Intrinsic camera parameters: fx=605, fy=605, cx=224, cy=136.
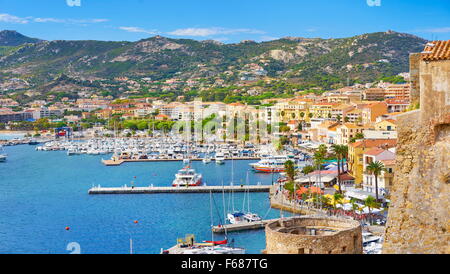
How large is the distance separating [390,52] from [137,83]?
37.9 metres

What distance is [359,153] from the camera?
21000 mm

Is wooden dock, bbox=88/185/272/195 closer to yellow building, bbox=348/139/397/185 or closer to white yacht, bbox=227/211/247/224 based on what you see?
yellow building, bbox=348/139/397/185

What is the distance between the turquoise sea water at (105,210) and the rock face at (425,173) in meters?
10.6

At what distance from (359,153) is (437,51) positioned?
1871 cm

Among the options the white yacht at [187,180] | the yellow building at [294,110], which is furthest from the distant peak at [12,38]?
the white yacht at [187,180]

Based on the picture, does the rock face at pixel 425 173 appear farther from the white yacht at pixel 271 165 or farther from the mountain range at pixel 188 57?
the mountain range at pixel 188 57

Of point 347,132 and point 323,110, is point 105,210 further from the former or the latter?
point 323,110

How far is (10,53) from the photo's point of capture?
3809 inches

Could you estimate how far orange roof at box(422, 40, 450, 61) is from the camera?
264cm

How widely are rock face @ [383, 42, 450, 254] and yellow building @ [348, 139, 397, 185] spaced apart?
17.6m

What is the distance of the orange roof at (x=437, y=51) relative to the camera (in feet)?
8.68

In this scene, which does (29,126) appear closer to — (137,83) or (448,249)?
(137,83)

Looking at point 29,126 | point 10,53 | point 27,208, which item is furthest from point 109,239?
point 10,53

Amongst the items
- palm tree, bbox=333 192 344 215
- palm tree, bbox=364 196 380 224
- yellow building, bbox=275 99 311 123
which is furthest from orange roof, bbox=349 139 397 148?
yellow building, bbox=275 99 311 123
